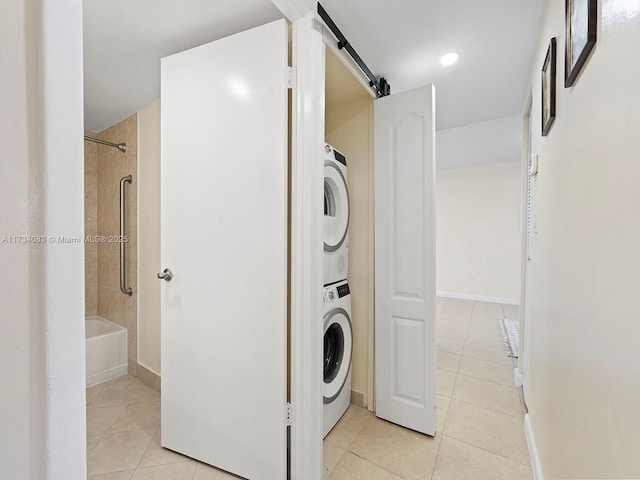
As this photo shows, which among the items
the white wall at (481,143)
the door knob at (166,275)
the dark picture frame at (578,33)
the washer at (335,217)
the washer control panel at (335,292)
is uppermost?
the white wall at (481,143)

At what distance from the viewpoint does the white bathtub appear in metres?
2.33

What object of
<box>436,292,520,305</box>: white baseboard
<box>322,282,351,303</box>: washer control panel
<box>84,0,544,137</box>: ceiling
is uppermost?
<box>84,0,544,137</box>: ceiling

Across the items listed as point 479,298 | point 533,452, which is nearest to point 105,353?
point 533,452

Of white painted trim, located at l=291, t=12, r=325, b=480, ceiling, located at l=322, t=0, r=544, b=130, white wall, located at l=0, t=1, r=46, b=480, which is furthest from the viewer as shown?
ceiling, located at l=322, t=0, r=544, b=130

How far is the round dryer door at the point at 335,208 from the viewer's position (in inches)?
69.4

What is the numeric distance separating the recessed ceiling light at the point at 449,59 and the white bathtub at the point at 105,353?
3257mm

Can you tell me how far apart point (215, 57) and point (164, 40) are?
1.42ft

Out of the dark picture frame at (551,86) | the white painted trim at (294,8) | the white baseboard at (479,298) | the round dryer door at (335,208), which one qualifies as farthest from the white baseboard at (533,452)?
the white baseboard at (479,298)

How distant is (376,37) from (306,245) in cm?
128

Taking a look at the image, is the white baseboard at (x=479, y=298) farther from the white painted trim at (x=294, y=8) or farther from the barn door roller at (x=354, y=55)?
the white painted trim at (x=294, y=8)

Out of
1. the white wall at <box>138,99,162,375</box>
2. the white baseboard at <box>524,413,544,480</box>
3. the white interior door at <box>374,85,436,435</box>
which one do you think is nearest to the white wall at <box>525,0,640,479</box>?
the white baseboard at <box>524,413,544,480</box>

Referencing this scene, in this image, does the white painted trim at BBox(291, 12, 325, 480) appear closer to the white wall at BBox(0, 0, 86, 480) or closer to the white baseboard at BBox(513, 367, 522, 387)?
the white wall at BBox(0, 0, 86, 480)

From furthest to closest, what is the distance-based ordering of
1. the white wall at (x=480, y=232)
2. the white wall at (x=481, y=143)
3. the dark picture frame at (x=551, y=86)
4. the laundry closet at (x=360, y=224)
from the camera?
the white wall at (x=480, y=232) → the white wall at (x=481, y=143) → the laundry closet at (x=360, y=224) → the dark picture frame at (x=551, y=86)

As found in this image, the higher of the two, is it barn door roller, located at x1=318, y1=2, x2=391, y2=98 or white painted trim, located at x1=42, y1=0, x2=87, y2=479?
barn door roller, located at x1=318, y1=2, x2=391, y2=98
